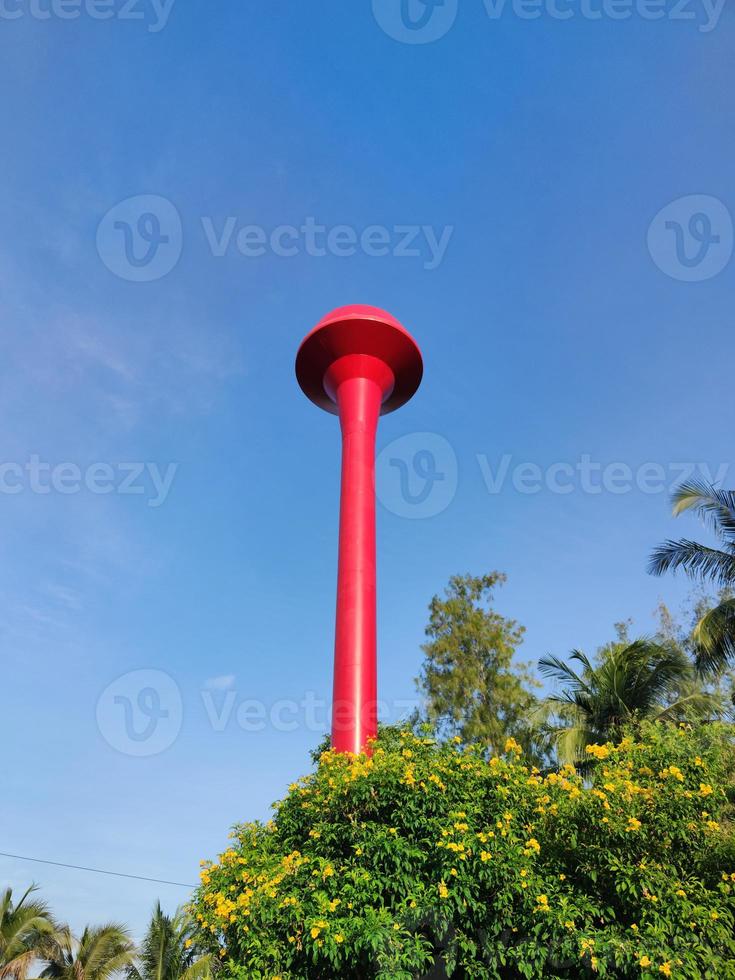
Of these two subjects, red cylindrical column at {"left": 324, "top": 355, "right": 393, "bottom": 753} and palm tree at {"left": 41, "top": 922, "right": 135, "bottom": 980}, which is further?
palm tree at {"left": 41, "top": 922, "right": 135, "bottom": 980}

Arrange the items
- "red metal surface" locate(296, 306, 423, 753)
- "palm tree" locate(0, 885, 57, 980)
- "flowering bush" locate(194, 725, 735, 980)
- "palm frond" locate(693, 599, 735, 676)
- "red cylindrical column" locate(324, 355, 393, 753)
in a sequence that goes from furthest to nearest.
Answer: "palm tree" locate(0, 885, 57, 980) → "palm frond" locate(693, 599, 735, 676) → "red metal surface" locate(296, 306, 423, 753) → "red cylindrical column" locate(324, 355, 393, 753) → "flowering bush" locate(194, 725, 735, 980)

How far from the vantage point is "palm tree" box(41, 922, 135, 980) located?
2486 centimetres

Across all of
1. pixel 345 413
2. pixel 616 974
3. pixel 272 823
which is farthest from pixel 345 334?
pixel 616 974

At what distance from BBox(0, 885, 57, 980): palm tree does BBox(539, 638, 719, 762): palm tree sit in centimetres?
1683

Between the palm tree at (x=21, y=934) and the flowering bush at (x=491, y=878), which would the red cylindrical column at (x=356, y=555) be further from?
the palm tree at (x=21, y=934)

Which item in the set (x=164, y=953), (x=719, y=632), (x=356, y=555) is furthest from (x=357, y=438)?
(x=164, y=953)

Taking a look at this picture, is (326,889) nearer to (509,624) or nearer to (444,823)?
(444,823)

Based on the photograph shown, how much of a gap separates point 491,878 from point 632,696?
12.1 meters

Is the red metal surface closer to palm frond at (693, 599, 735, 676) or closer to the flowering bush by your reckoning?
the flowering bush

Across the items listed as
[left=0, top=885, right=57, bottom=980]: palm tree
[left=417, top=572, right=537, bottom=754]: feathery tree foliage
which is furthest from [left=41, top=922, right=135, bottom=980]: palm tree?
[left=417, top=572, right=537, bottom=754]: feathery tree foliage

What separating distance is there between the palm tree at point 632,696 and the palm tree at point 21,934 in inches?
663

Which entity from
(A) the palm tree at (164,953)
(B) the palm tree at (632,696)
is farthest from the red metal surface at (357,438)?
(A) the palm tree at (164,953)

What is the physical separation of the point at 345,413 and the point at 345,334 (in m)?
1.81

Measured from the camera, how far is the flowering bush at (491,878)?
8.67 meters
